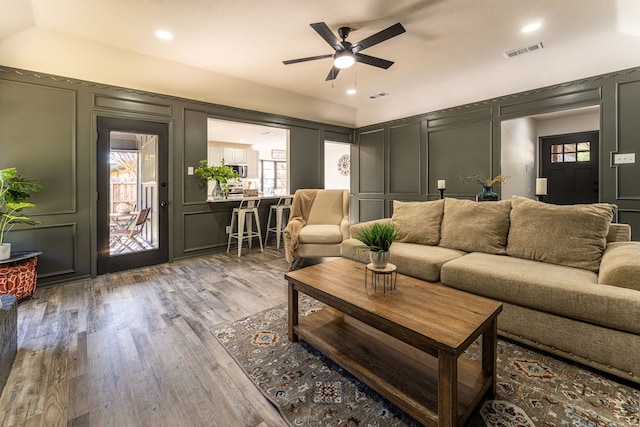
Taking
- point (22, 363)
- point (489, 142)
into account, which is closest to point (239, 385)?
point (22, 363)

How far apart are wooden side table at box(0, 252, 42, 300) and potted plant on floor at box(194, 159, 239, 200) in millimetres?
2113

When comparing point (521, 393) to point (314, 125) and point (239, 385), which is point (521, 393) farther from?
point (314, 125)

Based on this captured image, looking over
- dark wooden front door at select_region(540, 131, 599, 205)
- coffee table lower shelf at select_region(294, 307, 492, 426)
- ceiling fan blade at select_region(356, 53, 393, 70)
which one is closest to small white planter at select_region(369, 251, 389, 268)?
coffee table lower shelf at select_region(294, 307, 492, 426)

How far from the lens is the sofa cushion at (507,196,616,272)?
2.12 metres

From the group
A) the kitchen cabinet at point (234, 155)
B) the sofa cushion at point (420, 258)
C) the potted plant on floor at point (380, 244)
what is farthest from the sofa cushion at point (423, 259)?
the kitchen cabinet at point (234, 155)

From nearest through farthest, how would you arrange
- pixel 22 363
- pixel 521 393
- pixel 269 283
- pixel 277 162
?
pixel 521 393
pixel 22 363
pixel 269 283
pixel 277 162

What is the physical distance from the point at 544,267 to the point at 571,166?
494 cm

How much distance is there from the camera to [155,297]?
9.40ft

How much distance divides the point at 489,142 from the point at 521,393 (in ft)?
13.6

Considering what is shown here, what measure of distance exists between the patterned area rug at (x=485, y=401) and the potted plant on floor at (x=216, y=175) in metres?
3.04

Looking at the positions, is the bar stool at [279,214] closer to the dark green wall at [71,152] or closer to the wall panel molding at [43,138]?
the dark green wall at [71,152]

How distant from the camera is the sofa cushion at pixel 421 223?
9.96ft

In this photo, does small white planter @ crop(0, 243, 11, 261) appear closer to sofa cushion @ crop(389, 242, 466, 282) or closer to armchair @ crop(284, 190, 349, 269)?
armchair @ crop(284, 190, 349, 269)

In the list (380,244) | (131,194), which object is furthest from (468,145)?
(131,194)
